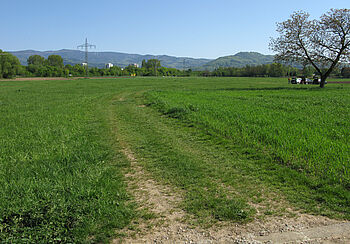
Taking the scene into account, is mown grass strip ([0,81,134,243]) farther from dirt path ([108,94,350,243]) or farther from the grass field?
dirt path ([108,94,350,243])

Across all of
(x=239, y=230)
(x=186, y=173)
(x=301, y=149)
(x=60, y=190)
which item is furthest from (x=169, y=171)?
(x=301, y=149)

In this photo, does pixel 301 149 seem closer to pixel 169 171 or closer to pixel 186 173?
pixel 186 173

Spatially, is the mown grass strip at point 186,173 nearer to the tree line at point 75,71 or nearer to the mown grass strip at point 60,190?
the mown grass strip at point 60,190

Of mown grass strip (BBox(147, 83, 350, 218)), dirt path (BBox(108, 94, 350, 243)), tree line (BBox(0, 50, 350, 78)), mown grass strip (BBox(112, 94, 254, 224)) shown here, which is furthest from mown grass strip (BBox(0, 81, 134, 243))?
tree line (BBox(0, 50, 350, 78))

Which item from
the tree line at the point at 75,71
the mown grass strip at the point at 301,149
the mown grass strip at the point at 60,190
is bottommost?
the mown grass strip at the point at 60,190

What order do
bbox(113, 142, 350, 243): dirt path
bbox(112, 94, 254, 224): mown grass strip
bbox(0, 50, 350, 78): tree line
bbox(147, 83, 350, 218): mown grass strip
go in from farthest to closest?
bbox(0, 50, 350, 78): tree line → bbox(147, 83, 350, 218): mown grass strip → bbox(112, 94, 254, 224): mown grass strip → bbox(113, 142, 350, 243): dirt path

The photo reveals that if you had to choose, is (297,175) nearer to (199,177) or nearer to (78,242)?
(199,177)

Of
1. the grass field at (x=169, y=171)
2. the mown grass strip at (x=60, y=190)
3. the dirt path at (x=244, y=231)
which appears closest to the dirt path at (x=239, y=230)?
the dirt path at (x=244, y=231)

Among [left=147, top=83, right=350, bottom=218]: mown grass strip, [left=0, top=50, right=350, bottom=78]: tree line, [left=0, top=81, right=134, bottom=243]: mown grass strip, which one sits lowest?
[left=0, top=81, right=134, bottom=243]: mown grass strip

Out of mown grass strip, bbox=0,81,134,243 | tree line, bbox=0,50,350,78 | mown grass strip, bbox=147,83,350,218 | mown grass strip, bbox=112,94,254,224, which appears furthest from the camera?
tree line, bbox=0,50,350,78

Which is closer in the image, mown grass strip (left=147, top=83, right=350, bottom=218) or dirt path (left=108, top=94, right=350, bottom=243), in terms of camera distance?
dirt path (left=108, top=94, right=350, bottom=243)

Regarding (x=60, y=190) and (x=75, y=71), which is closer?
(x=60, y=190)

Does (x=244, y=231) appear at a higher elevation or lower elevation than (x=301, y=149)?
lower

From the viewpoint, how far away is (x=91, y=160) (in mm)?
7930
